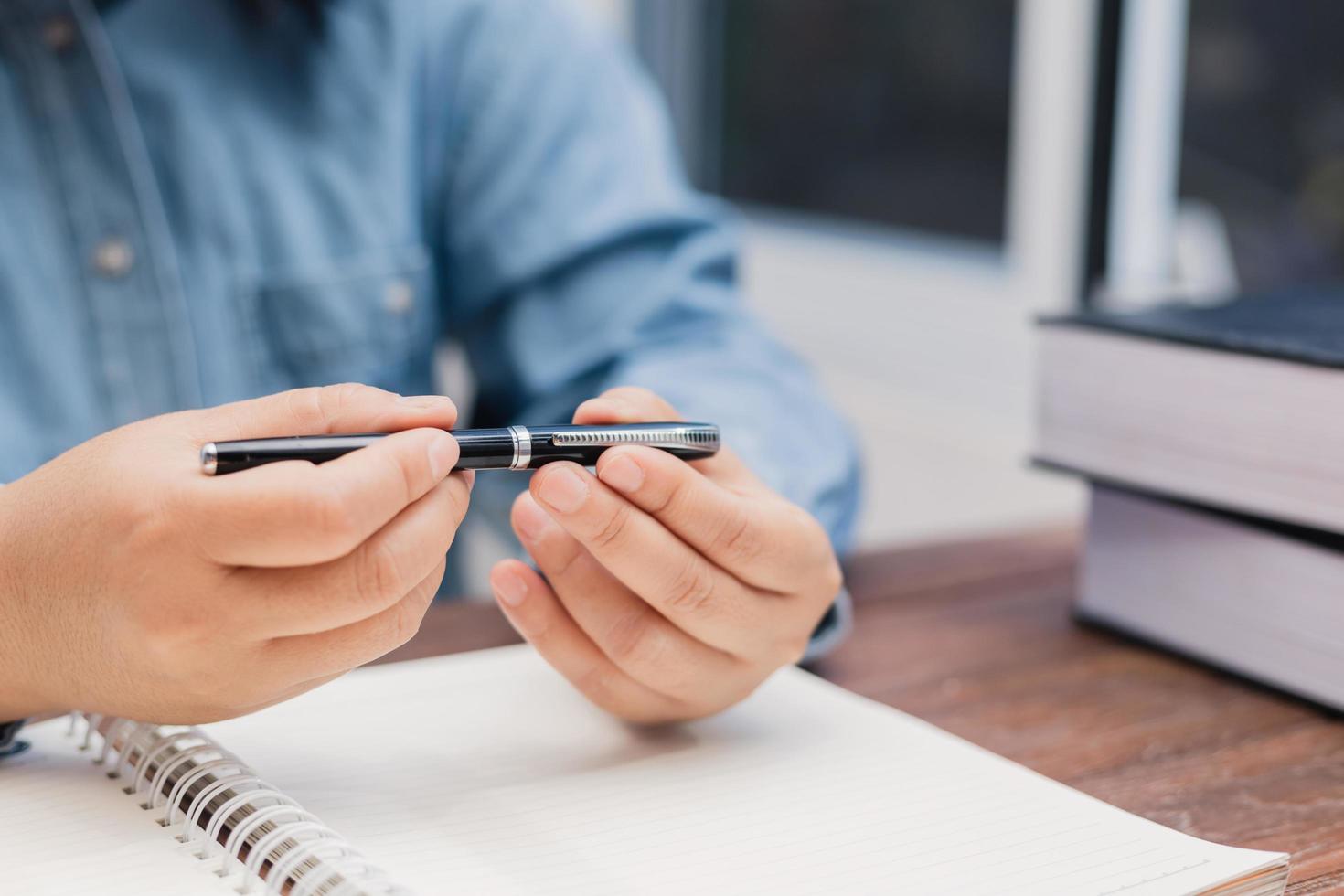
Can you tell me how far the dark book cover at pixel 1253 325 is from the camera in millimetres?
482

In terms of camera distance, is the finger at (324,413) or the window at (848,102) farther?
the window at (848,102)

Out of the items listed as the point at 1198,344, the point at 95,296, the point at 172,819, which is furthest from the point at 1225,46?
the point at 172,819

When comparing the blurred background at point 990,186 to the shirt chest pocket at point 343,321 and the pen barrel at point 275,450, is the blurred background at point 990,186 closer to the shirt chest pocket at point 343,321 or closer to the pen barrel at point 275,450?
the shirt chest pocket at point 343,321

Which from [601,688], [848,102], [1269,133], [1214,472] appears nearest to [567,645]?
[601,688]

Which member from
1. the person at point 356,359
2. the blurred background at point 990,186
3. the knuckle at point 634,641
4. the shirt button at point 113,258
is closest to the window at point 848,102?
the blurred background at point 990,186

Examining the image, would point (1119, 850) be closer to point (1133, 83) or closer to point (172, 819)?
point (172, 819)

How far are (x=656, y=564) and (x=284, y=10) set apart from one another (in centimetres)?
51

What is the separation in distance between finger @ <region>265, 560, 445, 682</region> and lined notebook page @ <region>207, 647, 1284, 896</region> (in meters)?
0.05

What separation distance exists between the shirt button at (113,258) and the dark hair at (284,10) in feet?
0.51

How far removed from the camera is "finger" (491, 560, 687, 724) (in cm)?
42

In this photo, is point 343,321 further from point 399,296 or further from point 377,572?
point 377,572

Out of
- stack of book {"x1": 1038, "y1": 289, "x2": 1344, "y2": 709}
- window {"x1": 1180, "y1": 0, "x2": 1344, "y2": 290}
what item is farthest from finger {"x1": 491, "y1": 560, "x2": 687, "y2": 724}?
window {"x1": 1180, "y1": 0, "x2": 1344, "y2": 290}

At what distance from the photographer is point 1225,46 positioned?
105 centimetres

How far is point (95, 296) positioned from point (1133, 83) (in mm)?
873
